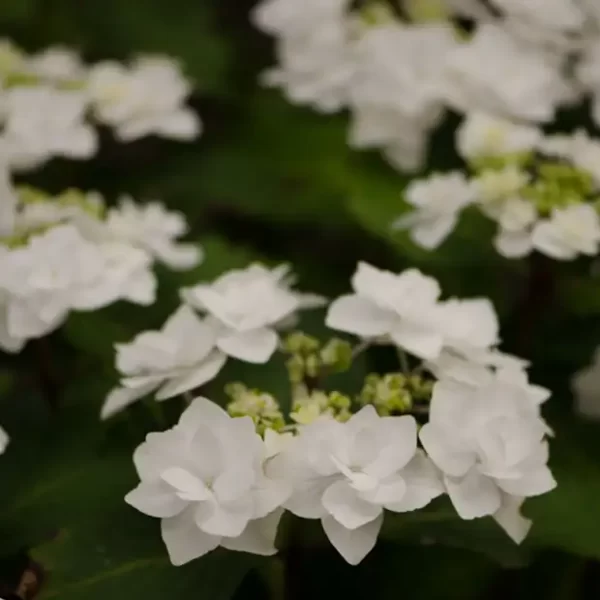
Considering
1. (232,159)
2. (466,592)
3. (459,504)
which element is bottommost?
(466,592)

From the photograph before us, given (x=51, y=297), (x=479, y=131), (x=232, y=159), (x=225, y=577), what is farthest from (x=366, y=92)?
(x=225, y=577)

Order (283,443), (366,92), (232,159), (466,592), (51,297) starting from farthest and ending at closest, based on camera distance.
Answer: (232,159)
(366,92)
(466,592)
(51,297)
(283,443)

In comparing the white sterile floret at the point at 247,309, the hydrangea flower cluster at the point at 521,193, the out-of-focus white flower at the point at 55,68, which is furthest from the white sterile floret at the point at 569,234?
the out-of-focus white flower at the point at 55,68

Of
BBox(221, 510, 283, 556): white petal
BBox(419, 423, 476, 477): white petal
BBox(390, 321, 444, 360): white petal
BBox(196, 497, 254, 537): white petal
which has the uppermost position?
BBox(390, 321, 444, 360): white petal

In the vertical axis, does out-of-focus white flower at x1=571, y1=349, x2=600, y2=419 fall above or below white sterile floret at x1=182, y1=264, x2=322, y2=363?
below

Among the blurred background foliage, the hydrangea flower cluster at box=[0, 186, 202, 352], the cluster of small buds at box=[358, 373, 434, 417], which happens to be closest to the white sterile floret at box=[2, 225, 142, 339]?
the hydrangea flower cluster at box=[0, 186, 202, 352]

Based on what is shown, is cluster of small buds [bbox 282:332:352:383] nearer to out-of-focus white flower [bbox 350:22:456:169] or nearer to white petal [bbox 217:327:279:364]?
white petal [bbox 217:327:279:364]

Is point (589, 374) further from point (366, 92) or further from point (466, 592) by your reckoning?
point (366, 92)
